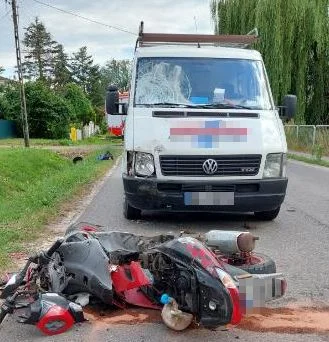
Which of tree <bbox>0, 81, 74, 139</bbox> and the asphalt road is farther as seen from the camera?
tree <bbox>0, 81, 74, 139</bbox>

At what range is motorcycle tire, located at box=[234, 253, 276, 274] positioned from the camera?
4.42 metres

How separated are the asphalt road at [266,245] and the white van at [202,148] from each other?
0.47 m

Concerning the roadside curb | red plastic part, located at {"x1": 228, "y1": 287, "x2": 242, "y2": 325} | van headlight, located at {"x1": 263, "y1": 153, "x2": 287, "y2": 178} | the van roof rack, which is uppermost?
the van roof rack

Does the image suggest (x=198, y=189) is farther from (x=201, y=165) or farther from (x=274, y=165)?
(x=274, y=165)

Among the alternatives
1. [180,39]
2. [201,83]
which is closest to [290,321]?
[201,83]

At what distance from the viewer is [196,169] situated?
7.32 m

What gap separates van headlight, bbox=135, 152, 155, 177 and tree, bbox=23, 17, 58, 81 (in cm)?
9727

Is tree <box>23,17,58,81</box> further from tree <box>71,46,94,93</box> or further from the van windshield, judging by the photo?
the van windshield

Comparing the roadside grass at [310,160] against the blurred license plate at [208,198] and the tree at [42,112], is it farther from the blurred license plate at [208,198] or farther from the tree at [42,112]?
the tree at [42,112]

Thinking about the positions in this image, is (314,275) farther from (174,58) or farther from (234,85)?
(174,58)

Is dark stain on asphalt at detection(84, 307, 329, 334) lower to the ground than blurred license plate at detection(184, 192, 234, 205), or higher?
lower

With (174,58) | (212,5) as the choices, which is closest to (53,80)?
(212,5)

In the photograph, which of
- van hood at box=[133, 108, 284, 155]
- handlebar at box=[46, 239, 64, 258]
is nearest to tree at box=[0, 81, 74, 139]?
van hood at box=[133, 108, 284, 155]

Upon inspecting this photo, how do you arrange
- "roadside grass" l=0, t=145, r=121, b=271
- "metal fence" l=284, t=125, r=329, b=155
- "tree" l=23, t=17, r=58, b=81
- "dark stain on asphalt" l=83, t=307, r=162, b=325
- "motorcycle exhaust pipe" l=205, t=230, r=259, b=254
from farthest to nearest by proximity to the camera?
"tree" l=23, t=17, r=58, b=81, "metal fence" l=284, t=125, r=329, b=155, "roadside grass" l=0, t=145, r=121, b=271, "motorcycle exhaust pipe" l=205, t=230, r=259, b=254, "dark stain on asphalt" l=83, t=307, r=162, b=325
